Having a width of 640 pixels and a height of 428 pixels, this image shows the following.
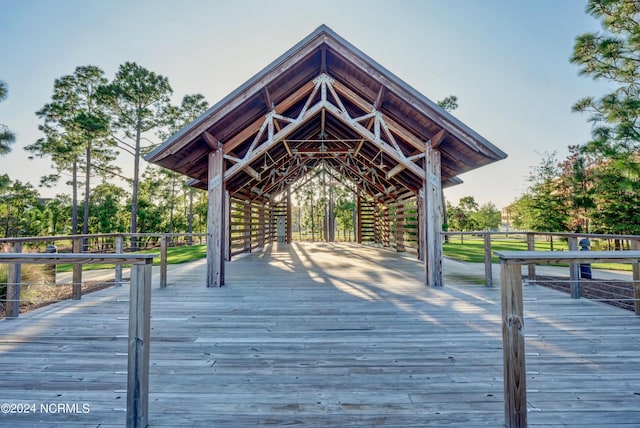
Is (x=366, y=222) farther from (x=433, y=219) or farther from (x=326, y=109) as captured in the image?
(x=326, y=109)

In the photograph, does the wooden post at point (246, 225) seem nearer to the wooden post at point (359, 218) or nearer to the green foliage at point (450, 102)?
the wooden post at point (359, 218)

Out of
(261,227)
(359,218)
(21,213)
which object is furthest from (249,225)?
(21,213)

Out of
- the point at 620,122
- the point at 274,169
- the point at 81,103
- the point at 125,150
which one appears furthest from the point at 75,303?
the point at 81,103

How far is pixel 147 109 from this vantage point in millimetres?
15398

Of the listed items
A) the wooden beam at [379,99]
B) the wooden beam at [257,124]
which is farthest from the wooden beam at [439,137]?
the wooden beam at [257,124]

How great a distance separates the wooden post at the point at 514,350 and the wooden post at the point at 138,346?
211 centimetres

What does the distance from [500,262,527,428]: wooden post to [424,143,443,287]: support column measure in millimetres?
3899

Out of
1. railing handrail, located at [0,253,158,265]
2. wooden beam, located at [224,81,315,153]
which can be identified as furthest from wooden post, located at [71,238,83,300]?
railing handrail, located at [0,253,158,265]

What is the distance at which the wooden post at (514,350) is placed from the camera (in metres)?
1.51

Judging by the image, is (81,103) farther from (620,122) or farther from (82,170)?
(620,122)

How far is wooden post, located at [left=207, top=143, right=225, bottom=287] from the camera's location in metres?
5.32

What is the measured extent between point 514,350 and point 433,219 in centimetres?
402

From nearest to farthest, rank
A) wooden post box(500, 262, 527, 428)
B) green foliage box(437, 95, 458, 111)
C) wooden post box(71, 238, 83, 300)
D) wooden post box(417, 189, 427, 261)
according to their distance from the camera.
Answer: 1. wooden post box(500, 262, 527, 428)
2. wooden post box(71, 238, 83, 300)
3. wooden post box(417, 189, 427, 261)
4. green foliage box(437, 95, 458, 111)

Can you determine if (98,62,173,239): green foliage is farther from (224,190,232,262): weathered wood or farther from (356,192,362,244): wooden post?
(356,192,362,244): wooden post
